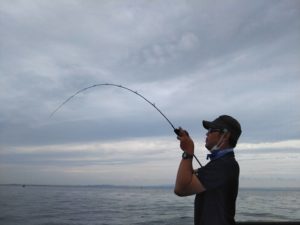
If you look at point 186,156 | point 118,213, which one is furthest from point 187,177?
point 118,213

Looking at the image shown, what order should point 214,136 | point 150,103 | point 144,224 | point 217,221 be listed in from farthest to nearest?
point 144,224 → point 150,103 → point 214,136 → point 217,221

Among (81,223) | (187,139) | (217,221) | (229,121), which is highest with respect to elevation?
(229,121)

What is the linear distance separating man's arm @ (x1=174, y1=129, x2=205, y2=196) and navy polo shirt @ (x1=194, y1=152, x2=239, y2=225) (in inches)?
2.4

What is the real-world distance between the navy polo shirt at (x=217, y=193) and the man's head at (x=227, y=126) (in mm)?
237

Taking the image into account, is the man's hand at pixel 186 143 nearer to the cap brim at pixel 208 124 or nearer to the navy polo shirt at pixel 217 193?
the navy polo shirt at pixel 217 193

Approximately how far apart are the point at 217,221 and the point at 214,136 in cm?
67

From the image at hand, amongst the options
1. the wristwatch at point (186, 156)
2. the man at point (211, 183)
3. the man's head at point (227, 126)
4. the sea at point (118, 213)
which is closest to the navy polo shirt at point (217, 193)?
the man at point (211, 183)

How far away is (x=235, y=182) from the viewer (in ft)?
9.28

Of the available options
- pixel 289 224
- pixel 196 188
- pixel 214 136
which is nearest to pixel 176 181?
pixel 196 188

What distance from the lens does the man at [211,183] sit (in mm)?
2691

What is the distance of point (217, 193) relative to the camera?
2738mm

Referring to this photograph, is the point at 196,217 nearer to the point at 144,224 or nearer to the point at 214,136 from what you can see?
the point at 214,136

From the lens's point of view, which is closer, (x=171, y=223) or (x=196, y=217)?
(x=196, y=217)

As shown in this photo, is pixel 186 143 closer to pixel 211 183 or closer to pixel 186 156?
pixel 186 156
